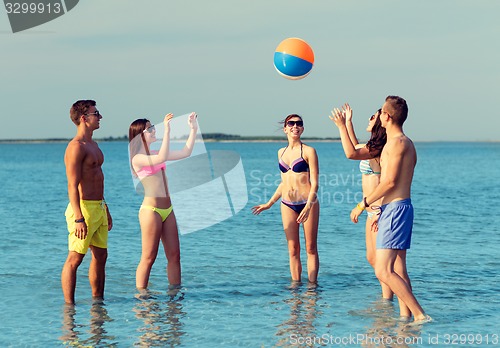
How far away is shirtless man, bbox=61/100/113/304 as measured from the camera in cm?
849

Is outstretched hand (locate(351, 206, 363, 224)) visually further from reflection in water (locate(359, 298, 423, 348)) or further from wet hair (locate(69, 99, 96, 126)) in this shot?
wet hair (locate(69, 99, 96, 126))

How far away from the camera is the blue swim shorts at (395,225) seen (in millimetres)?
7590

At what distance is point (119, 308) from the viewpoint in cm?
912

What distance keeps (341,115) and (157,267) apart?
549 cm

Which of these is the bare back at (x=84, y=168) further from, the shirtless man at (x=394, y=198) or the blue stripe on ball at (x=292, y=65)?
the blue stripe on ball at (x=292, y=65)

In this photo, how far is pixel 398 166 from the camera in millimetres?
7547

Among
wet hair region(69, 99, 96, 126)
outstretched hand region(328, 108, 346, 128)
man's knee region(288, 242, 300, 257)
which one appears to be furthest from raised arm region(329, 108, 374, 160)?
wet hair region(69, 99, 96, 126)

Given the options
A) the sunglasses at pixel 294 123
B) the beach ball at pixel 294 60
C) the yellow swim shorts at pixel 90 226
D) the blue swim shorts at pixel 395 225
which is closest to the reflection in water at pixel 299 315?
the blue swim shorts at pixel 395 225

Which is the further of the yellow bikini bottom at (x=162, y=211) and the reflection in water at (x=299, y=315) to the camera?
the yellow bikini bottom at (x=162, y=211)

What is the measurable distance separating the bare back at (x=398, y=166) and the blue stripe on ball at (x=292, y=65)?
4.11 meters

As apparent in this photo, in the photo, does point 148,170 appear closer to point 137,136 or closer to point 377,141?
point 137,136

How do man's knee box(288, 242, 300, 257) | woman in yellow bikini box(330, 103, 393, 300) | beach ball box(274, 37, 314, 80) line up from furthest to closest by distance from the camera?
1. beach ball box(274, 37, 314, 80)
2. man's knee box(288, 242, 300, 257)
3. woman in yellow bikini box(330, 103, 393, 300)

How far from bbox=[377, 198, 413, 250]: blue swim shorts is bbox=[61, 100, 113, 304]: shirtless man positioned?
143 inches

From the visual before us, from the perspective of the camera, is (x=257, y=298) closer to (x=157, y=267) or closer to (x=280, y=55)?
(x=157, y=267)
